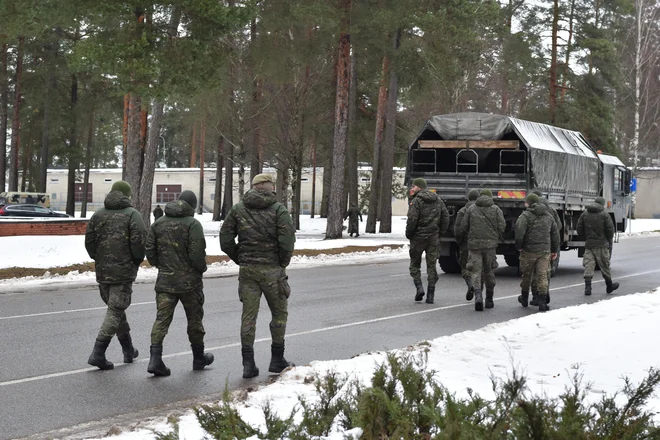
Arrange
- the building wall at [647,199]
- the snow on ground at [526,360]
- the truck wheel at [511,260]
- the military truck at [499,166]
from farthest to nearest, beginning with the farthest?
the building wall at [647,199] < the truck wheel at [511,260] < the military truck at [499,166] < the snow on ground at [526,360]

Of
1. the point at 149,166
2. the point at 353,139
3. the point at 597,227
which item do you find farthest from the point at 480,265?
the point at 353,139

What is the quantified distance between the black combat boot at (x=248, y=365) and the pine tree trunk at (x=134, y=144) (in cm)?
1687

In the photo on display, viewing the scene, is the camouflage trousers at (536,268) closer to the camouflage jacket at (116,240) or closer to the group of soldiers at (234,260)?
the group of soldiers at (234,260)

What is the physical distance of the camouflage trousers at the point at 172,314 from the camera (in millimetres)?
8773

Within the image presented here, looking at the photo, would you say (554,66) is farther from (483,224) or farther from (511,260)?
(483,224)

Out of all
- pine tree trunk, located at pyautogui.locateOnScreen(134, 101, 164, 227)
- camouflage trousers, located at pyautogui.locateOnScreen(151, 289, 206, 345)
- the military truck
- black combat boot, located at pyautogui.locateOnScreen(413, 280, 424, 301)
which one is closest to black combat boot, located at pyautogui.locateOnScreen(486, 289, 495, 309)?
black combat boot, located at pyautogui.locateOnScreen(413, 280, 424, 301)

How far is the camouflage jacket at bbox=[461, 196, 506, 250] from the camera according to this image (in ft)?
45.9

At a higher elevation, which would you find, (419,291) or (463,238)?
(463,238)

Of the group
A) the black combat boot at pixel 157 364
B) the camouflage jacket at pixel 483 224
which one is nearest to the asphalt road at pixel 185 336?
the black combat boot at pixel 157 364

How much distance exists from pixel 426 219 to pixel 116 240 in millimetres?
6556

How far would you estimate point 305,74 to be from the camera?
39.1 metres

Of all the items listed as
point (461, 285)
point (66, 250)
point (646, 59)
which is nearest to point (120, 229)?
point (461, 285)

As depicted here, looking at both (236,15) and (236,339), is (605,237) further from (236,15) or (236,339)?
(236,15)

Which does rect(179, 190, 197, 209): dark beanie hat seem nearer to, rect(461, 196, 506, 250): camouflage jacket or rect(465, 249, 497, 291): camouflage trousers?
rect(461, 196, 506, 250): camouflage jacket
